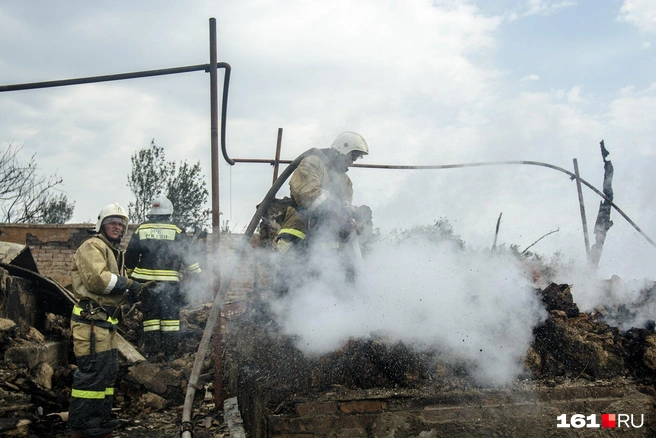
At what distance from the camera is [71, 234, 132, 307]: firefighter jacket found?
165 inches

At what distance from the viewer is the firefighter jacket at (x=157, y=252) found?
5.71 m

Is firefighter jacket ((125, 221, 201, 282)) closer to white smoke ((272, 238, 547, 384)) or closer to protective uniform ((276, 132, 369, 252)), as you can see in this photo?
protective uniform ((276, 132, 369, 252))

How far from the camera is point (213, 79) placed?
15.9 ft

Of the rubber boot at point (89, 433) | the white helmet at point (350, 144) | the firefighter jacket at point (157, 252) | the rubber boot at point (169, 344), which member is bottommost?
the rubber boot at point (89, 433)

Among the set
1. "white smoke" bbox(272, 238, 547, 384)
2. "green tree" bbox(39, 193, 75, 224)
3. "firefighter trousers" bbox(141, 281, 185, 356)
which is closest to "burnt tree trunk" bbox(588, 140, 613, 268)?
"white smoke" bbox(272, 238, 547, 384)

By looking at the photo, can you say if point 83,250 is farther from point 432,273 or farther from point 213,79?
point 432,273

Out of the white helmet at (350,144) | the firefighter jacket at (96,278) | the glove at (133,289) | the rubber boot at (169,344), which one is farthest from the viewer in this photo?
the rubber boot at (169,344)

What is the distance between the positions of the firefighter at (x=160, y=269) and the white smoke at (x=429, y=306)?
1.41 metres

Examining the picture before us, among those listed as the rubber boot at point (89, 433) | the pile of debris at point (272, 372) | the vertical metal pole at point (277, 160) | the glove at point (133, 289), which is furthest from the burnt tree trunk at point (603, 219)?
the rubber boot at point (89, 433)

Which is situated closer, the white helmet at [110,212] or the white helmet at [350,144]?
the white helmet at [110,212]

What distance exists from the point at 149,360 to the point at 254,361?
243 cm

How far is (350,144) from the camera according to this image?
564cm

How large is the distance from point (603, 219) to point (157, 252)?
710 cm

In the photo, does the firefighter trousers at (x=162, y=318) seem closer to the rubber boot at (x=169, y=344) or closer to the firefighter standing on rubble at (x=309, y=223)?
the rubber boot at (x=169, y=344)
